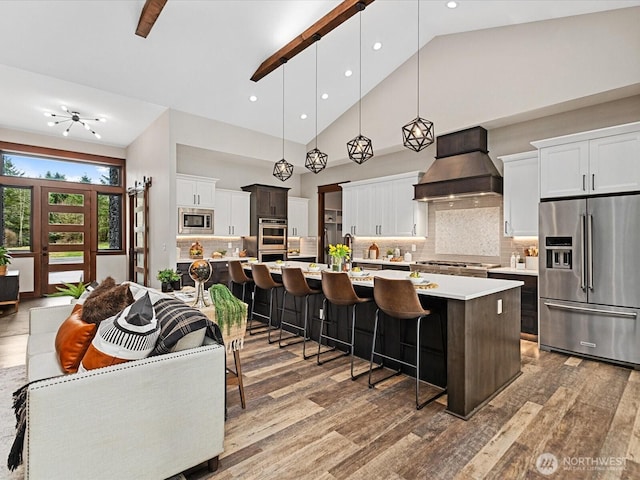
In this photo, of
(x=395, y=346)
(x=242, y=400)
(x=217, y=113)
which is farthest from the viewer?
(x=217, y=113)

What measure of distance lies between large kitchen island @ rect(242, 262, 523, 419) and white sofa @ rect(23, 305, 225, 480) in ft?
5.70

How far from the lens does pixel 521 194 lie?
503cm

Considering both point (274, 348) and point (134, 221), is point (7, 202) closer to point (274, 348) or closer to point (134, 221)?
point (134, 221)

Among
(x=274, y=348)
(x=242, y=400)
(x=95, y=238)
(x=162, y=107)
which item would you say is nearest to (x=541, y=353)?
(x=274, y=348)

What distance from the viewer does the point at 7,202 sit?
7547 millimetres

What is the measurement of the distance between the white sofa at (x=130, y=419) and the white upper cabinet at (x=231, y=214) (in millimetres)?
5681

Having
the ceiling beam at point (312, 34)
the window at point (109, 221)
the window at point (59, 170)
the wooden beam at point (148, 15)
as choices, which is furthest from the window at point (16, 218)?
the ceiling beam at point (312, 34)

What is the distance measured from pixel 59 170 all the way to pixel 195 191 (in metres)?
3.82

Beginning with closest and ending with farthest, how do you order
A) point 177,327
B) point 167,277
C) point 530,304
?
point 177,327, point 167,277, point 530,304

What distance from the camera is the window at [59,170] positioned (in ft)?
24.8

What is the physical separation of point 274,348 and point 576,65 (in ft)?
16.8

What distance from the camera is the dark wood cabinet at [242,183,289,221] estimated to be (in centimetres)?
790

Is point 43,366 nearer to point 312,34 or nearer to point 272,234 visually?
point 312,34

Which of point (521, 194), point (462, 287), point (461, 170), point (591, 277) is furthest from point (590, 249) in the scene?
point (461, 170)
